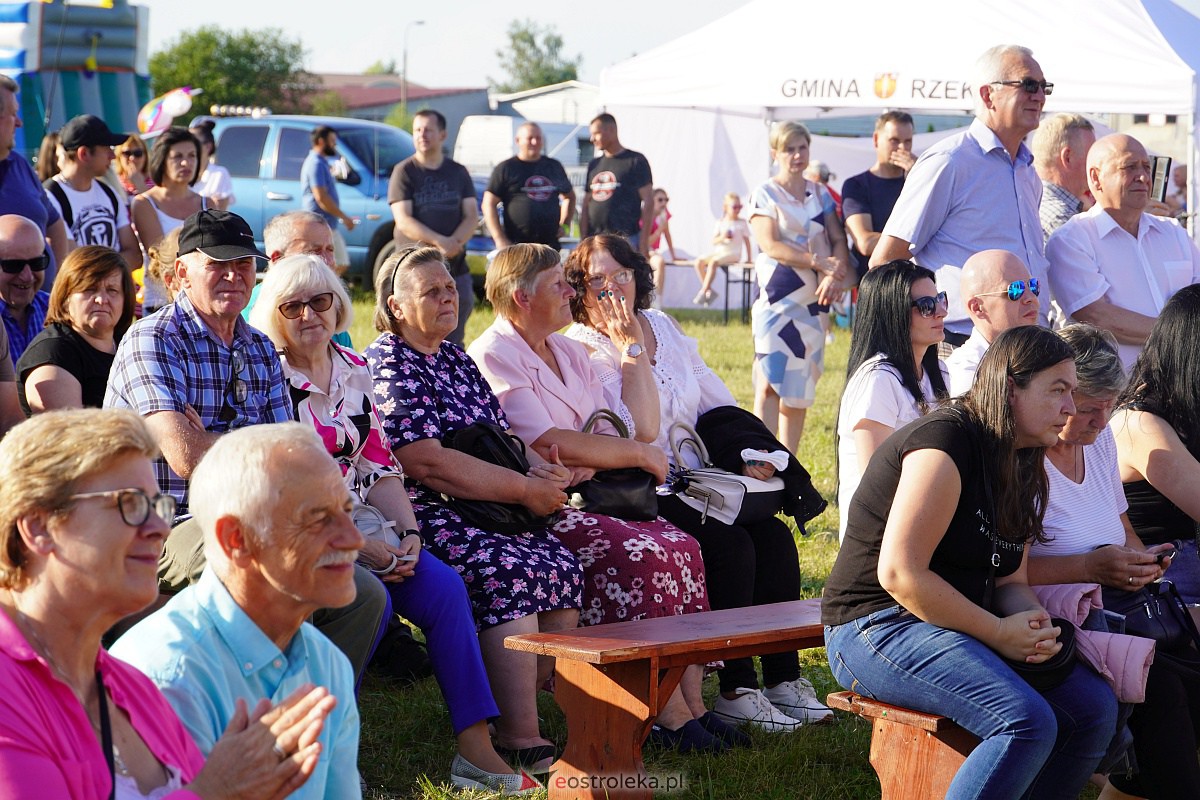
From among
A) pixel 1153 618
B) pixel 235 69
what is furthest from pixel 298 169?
pixel 235 69

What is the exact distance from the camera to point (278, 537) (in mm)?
2164

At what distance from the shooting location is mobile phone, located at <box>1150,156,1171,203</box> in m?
6.01

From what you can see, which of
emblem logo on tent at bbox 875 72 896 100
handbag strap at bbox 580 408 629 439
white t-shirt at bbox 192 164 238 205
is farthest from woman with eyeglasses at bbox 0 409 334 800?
white t-shirt at bbox 192 164 238 205

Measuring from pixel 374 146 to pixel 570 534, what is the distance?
1036cm

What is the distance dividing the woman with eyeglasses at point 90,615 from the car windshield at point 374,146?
39.6 ft

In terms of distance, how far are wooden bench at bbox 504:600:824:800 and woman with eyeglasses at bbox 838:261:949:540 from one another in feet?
2.68

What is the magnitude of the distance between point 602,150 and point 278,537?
8847mm

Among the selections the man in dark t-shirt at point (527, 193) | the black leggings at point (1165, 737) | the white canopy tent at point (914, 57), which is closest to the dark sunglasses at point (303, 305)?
the black leggings at point (1165, 737)

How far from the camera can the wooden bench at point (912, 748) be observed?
10.0ft

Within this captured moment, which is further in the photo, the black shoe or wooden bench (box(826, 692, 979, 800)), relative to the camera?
the black shoe

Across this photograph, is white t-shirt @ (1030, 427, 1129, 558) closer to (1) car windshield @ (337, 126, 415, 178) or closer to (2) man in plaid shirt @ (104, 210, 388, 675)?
(2) man in plaid shirt @ (104, 210, 388, 675)

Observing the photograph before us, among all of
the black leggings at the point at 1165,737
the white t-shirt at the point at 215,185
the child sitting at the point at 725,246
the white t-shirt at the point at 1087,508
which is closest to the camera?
the black leggings at the point at 1165,737

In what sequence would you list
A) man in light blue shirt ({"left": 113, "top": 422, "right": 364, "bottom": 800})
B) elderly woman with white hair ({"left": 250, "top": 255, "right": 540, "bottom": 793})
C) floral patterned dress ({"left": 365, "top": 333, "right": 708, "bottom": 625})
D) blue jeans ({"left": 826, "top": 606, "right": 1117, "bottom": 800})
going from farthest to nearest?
floral patterned dress ({"left": 365, "top": 333, "right": 708, "bottom": 625}) → elderly woman with white hair ({"left": 250, "top": 255, "right": 540, "bottom": 793}) → blue jeans ({"left": 826, "top": 606, "right": 1117, "bottom": 800}) → man in light blue shirt ({"left": 113, "top": 422, "right": 364, "bottom": 800})

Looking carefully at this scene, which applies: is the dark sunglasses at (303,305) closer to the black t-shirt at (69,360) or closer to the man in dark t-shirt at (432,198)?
the black t-shirt at (69,360)
